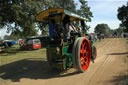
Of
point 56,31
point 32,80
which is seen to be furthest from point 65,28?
point 32,80

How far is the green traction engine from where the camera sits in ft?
15.1

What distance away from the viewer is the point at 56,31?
18.7 feet

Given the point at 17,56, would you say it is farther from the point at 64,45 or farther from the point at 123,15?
the point at 123,15

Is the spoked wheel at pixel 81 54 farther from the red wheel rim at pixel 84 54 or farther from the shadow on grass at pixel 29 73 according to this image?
the shadow on grass at pixel 29 73

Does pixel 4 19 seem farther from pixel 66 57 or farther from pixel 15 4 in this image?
pixel 66 57

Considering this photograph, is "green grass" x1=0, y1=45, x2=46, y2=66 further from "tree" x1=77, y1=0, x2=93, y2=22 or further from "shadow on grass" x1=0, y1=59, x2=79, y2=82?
"tree" x1=77, y1=0, x2=93, y2=22

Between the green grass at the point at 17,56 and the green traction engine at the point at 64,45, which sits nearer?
the green traction engine at the point at 64,45

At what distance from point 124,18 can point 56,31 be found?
157 ft

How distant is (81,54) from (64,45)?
858mm

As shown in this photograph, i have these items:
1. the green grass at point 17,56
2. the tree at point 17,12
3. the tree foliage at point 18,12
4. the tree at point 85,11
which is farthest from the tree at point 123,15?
the green grass at point 17,56

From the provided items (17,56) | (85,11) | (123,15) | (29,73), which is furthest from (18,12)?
(123,15)

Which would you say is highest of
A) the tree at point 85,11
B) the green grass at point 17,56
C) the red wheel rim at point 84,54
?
the tree at point 85,11

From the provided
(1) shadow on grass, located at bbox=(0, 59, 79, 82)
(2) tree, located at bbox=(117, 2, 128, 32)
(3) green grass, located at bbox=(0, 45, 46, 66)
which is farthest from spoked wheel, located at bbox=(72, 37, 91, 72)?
(2) tree, located at bbox=(117, 2, 128, 32)

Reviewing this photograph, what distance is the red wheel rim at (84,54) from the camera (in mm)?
5137
